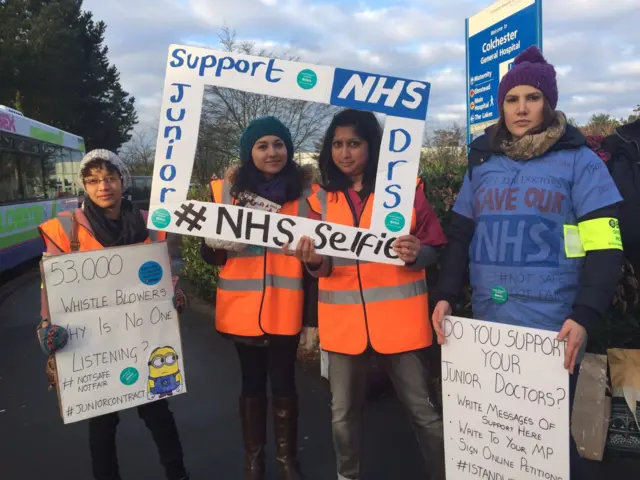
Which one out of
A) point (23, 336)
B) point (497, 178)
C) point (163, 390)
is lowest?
point (23, 336)

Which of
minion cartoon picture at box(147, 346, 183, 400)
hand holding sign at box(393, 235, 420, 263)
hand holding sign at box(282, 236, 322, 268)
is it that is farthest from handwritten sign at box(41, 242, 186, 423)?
hand holding sign at box(393, 235, 420, 263)

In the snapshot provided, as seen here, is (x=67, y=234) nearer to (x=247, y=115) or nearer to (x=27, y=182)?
(x=247, y=115)

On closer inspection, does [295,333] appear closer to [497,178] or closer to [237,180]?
[237,180]

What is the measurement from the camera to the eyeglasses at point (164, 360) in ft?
9.26

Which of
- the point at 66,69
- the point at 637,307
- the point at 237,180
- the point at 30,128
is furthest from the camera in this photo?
the point at 66,69

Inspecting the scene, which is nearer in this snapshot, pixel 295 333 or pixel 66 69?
pixel 295 333

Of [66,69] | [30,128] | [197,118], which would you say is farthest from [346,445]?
[66,69]

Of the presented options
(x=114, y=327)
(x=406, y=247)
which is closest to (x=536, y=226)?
(x=406, y=247)

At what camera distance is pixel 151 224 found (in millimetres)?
2574

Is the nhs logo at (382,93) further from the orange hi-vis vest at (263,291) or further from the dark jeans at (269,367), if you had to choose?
the dark jeans at (269,367)

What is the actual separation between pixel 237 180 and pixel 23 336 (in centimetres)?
500

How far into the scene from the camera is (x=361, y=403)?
8.91 ft

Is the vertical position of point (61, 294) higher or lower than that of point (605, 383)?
higher

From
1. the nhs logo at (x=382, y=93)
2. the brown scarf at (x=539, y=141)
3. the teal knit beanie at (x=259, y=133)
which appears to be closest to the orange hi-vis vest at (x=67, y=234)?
the teal knit beanie at (x=259, y=133)
